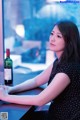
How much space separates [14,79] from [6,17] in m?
1.47

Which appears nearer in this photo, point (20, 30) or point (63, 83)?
point (63, 83)

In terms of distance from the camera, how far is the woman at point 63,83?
1323 millimetres

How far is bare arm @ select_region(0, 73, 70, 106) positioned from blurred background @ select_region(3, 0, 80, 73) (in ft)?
5.67

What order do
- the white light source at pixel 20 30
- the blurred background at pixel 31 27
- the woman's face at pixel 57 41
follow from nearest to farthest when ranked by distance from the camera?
the woman's face at pixel 57 41
the blurred background at pixel 31 27
the white light source at pixel 20 30

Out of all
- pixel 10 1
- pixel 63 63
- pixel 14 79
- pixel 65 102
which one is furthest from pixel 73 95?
pixel 10 1

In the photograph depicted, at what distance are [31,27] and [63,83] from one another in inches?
75.1

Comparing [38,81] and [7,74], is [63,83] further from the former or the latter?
[7,74]

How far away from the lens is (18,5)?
3129 mm

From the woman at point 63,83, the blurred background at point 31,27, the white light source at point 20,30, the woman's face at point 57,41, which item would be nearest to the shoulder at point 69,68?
the woman at point 63,83

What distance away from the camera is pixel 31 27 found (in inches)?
124

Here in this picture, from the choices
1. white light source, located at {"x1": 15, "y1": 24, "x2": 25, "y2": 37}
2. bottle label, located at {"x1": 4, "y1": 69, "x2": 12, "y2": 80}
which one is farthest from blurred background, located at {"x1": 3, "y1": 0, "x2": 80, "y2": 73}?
bottle label, located at {"x1": 4, "y1": 69, "x2": 12, "y2": 80}

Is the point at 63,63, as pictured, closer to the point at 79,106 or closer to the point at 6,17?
the point at 79,106

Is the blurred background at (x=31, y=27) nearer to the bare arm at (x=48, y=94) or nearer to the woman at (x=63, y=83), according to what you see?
the woman at (x=63, y=83)

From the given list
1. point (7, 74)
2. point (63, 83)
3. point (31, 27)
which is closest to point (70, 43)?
point (63, 83)
